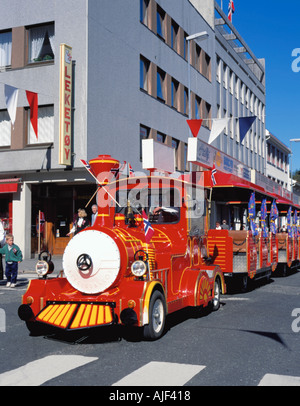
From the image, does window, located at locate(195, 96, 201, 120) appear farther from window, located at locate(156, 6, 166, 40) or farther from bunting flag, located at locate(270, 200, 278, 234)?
bunting flag, located at locate(270, 200, 278, 234)

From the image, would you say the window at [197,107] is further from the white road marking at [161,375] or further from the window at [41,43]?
the white road marking at [161,375]

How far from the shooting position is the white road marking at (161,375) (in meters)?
5.00

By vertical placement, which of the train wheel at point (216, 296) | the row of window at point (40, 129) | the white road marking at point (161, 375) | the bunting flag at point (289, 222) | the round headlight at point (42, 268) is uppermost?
the row of window at point (40, 129)

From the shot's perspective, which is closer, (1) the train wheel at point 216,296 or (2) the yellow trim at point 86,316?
(2) the yellow trim at point 86,316

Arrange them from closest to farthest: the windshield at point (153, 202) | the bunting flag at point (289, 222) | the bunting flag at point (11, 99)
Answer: the windshield at point (153, 202) → the bunting flag at point (11, 99) → the bunting flag at point (289, 222)

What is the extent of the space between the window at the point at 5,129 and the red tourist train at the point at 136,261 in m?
12.5

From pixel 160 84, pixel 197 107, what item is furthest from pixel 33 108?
pixel 197 107

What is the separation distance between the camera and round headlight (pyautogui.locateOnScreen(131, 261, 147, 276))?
6.98 metres

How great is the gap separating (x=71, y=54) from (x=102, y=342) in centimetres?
1475

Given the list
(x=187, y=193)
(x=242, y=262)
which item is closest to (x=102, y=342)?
(x=187, y=193)

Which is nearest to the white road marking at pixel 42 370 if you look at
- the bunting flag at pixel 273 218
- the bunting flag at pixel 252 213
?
the bunting flag at pixel 252 213

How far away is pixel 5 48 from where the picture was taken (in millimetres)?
21766

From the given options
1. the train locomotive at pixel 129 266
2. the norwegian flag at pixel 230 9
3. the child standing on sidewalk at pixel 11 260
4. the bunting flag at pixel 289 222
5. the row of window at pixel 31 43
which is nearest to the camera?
the train locomotive at pixel 129 266

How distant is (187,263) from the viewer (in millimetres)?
8836
